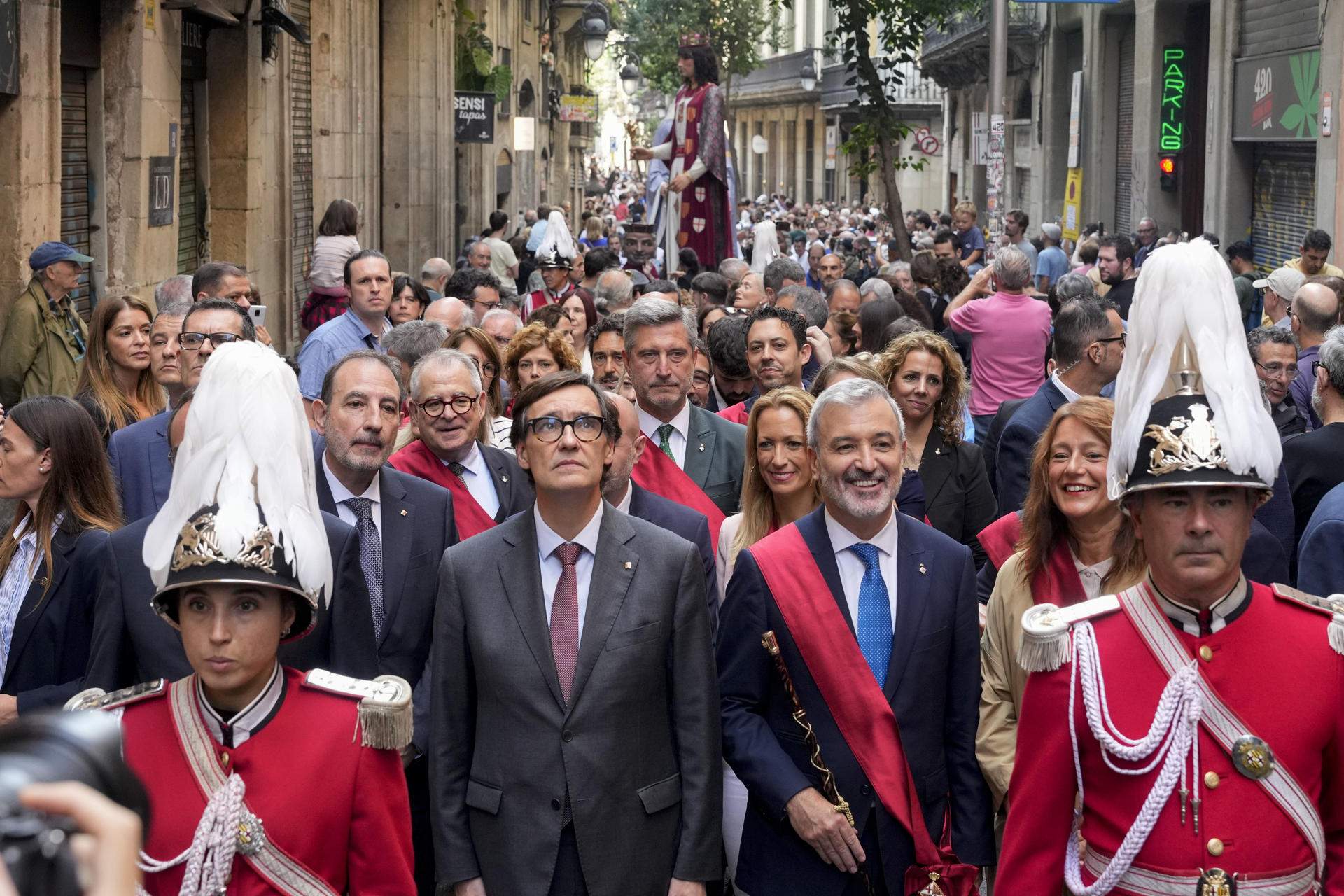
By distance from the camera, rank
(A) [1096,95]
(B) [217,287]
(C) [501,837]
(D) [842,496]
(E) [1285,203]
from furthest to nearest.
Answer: (A) [1096,95] → (E) [1285,203] → (B) [217,287] → (D) [842,496] → (C) [501,837]

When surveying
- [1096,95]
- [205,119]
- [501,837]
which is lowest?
[501,837]

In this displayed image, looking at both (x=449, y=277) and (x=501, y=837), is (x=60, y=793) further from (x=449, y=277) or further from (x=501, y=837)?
(x=449, y=277)

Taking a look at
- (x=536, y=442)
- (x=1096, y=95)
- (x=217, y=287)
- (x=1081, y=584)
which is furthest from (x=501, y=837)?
(x=1096, y=95)

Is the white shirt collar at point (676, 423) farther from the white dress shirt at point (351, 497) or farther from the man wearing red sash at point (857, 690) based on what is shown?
the man wearing red sash at point (857, 690)

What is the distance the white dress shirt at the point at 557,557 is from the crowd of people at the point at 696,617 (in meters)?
0.01

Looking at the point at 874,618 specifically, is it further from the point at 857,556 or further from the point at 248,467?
the point at 248,467

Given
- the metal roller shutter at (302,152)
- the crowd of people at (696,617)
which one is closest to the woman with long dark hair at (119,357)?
the crowd of people at (696,617)

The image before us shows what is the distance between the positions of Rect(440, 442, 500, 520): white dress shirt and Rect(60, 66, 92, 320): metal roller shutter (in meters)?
5.12

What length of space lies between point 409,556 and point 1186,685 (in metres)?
2.49

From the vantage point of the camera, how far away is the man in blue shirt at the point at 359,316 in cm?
875

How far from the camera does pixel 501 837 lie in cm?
411

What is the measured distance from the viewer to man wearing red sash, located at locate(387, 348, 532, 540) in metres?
5.82

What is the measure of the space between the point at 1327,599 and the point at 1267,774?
1.42 feet

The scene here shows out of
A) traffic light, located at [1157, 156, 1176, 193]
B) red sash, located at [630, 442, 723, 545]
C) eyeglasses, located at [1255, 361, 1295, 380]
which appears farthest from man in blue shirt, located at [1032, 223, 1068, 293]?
red sash, located at [630, 442, 723, 545]
